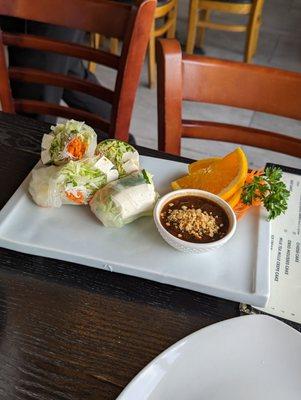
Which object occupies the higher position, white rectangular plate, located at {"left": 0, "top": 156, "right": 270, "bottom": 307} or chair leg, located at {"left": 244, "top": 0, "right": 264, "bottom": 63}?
white rectangular plate, located at {"left": 0, "top": 156, "right": 270, "bottom": 307}

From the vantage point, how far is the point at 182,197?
78 cm

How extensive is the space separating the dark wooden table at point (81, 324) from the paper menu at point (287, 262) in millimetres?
63

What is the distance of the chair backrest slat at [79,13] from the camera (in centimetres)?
113

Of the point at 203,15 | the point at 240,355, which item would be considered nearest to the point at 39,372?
the point at 240,355

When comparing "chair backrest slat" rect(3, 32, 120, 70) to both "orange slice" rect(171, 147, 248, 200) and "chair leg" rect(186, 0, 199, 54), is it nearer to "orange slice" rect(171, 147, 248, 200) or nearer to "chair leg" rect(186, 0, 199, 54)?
"orange slice" rect(171, 147, 248, 200)

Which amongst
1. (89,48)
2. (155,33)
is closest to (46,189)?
(89,48)

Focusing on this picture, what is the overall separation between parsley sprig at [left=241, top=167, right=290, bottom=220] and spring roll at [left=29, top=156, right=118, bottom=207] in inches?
8.0

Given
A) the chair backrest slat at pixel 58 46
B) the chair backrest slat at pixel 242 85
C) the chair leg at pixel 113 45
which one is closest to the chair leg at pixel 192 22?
the chair leg at pixel 113 45

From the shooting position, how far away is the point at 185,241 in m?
0.70

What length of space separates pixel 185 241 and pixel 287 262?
0.55 ft

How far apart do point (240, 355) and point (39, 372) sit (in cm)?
24

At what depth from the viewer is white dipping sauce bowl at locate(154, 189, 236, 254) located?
692mm

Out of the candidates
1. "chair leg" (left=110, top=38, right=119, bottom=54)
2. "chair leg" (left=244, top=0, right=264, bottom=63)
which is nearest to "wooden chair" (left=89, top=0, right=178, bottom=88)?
"chair leg" (left=110, top=38, right=119, bottom=54)

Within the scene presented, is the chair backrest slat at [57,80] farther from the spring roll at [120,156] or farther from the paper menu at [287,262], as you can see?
the paper menu at [287,262]
